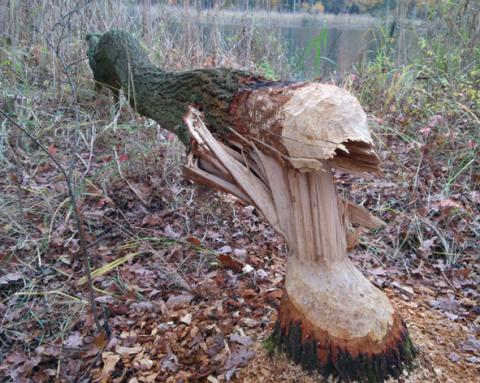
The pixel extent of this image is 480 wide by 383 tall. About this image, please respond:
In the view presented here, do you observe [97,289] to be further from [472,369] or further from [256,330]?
[472,369]

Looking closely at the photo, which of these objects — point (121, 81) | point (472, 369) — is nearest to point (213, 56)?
point (121, 81)

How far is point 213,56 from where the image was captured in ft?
15.5

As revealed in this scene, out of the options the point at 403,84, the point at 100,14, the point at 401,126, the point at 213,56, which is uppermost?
the point at 100,14

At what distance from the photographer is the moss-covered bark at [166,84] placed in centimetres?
176

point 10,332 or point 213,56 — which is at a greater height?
point 213,56

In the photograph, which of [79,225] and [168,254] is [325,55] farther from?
[79,225]

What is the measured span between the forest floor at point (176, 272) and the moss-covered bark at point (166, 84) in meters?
0.47

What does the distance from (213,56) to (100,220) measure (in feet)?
8.79

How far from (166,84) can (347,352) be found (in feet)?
5.51

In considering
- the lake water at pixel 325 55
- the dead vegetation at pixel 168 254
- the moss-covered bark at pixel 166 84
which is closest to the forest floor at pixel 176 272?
the dead vegetation at pixel 168 254

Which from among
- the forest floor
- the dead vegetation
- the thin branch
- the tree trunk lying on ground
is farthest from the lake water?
the thin branch

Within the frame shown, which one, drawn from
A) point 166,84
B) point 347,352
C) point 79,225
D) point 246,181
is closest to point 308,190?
point 246,181

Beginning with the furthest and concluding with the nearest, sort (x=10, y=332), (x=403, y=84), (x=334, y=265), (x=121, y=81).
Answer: (x=403, y=84), (x=121, y=81), (x=10, y=332), (x=334, y=265)

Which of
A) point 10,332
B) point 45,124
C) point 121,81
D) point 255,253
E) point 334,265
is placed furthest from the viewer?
point 45,124
